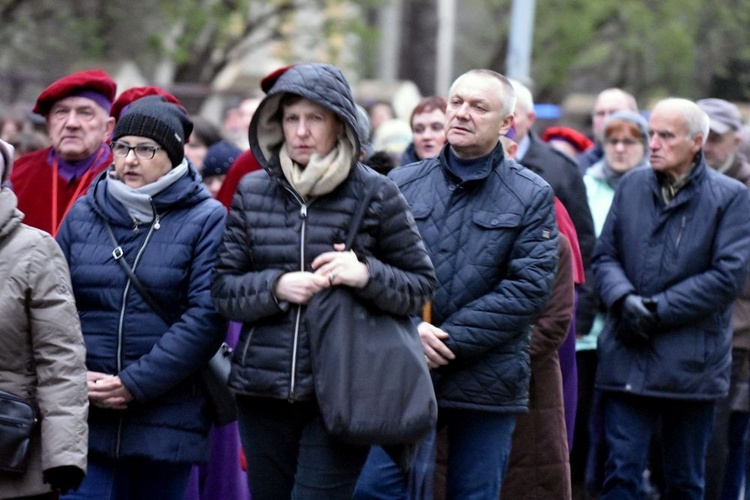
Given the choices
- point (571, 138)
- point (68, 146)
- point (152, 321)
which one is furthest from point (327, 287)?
point (571, 138)

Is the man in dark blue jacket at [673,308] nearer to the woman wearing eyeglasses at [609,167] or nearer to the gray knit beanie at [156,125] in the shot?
the woman wearing eyeglasses at [609,167]

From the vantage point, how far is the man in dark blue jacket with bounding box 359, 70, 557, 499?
615cm

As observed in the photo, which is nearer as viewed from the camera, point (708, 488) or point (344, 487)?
point (344, 487)

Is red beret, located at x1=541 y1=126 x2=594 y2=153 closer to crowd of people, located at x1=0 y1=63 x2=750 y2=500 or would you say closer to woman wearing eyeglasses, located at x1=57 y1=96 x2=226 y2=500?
crowd of people, located at x1=0 y1=63 x2=750 y2=500

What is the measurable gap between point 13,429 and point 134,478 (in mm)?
972

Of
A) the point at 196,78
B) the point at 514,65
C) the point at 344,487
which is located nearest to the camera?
the point at 344,487

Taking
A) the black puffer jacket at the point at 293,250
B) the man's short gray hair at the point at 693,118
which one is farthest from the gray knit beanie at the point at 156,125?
the man's short gray hair at the point at 693,118

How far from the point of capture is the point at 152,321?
5.89 m

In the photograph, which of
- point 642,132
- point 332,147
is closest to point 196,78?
point 642,132

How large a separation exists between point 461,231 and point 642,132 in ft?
11.6

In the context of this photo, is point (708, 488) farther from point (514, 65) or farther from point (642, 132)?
→ point (514, 65)

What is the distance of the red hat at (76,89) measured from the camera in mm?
7027

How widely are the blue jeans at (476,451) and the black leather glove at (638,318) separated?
1.52m

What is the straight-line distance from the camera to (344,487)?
18.1 feet
